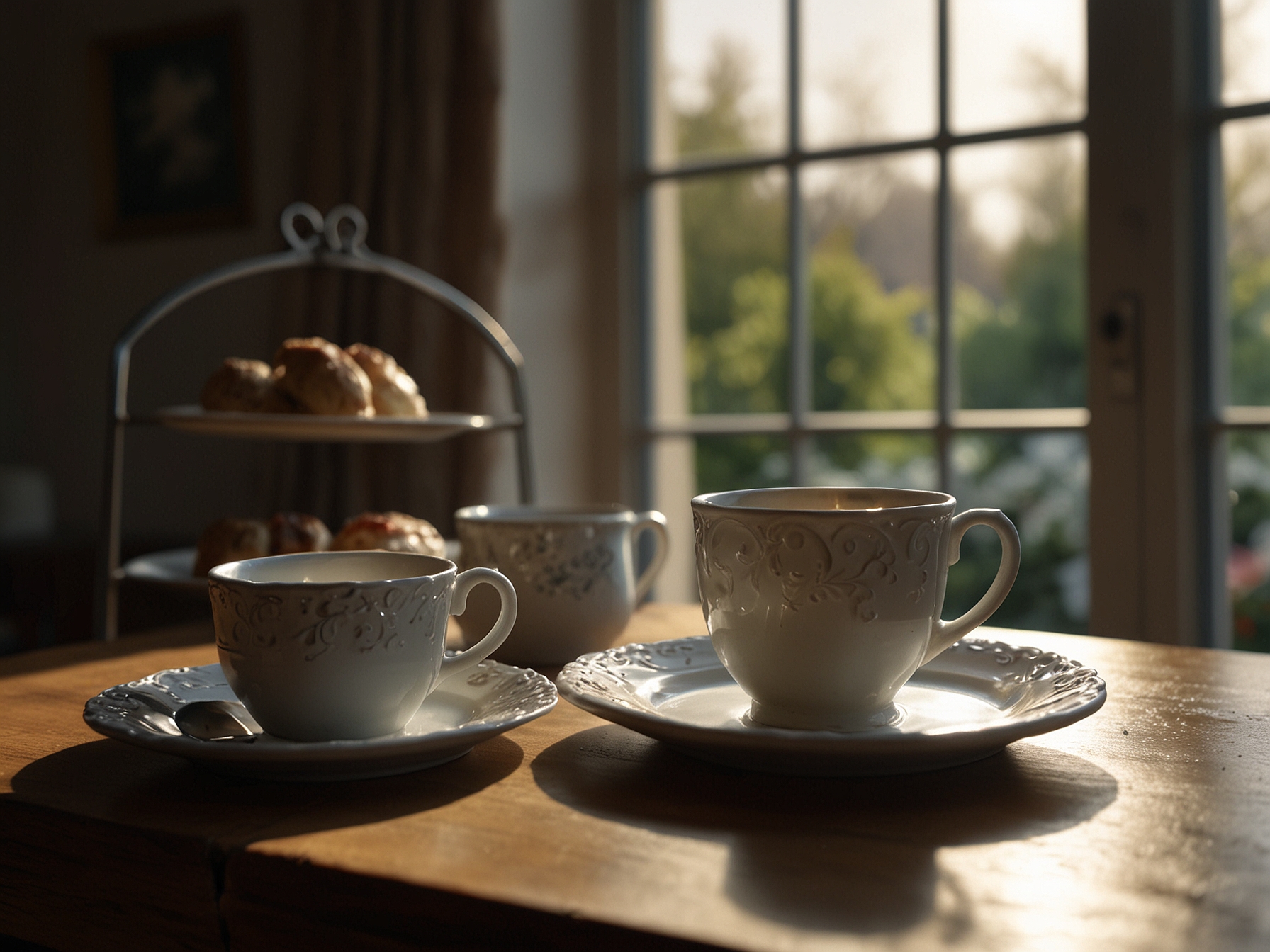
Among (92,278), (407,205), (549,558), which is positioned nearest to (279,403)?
(549,558)

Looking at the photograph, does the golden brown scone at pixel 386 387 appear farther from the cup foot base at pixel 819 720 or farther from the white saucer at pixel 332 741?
the cup foot base at pixel 819 720

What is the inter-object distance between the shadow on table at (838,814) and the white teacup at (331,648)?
0.28 ft

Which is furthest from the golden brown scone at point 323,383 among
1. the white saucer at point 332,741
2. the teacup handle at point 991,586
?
the teacup handle at point 991,586

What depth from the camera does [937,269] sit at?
6.15 feet

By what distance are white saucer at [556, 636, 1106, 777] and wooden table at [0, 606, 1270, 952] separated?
18 millimetres

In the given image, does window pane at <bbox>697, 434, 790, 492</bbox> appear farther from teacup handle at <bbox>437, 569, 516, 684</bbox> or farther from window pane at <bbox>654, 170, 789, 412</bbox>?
teacup handle at <bbox>437, 569, 516, 684</bbox>

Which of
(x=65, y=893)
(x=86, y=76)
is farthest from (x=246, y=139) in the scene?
(x=65, y=893)

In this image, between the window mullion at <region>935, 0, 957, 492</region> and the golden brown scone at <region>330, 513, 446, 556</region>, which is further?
the window mullion at <region>935, 0, 957, 492</region>

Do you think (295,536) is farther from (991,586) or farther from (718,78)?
(718,78)

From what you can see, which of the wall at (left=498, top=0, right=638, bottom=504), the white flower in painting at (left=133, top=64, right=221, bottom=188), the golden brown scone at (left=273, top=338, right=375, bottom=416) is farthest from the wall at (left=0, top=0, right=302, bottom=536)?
the golden brown scone at (left=273, top=338, right=375, bottom=416)

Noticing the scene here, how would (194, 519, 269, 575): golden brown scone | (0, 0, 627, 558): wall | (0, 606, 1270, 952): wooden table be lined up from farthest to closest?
(0, 0, 627, 558): wall, (194, 519, 269, 575): golden brown scone, (0, 606, 1270, 952): wooden table

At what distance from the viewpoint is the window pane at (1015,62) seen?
1.76 m

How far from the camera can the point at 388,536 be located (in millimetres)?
950

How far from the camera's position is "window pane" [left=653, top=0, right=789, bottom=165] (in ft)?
6.73
